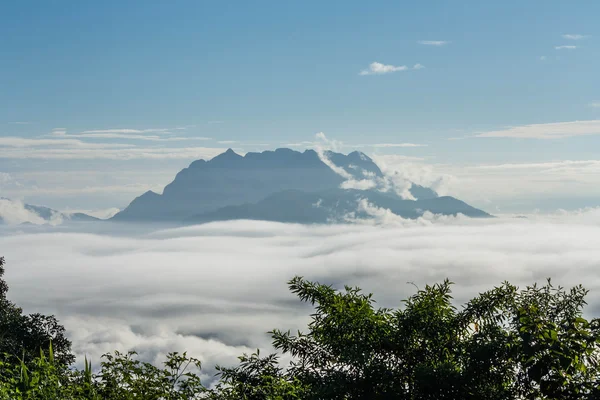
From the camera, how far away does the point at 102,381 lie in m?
7.21

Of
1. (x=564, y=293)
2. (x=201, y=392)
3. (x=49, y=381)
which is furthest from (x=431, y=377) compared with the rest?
(x=49, y=381)

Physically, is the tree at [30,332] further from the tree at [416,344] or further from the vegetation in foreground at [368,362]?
the tree at [416,344]

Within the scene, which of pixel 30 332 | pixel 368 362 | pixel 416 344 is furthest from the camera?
pixel 30 332

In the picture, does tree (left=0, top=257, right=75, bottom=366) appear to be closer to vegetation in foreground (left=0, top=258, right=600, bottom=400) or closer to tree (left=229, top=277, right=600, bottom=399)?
vegetation in foreground (left=0, top=258, right=600, bottom=400)

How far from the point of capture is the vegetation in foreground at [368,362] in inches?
270

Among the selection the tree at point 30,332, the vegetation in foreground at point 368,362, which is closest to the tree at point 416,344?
the vegetation in foreground at point 368,362

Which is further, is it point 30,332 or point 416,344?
point 30,332

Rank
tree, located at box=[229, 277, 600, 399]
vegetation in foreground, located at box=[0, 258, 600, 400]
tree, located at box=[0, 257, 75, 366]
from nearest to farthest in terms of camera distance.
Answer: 1. vegetation in foreground, located at box=[0, 258, 600, 400]
2. tree, located at box=[229, 277, 600, 399]
3. tree, located at box=[0, 257, 75, 366]

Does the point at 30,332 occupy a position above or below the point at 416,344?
below

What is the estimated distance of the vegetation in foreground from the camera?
685 centimetres

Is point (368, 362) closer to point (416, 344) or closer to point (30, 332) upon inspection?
point (416, 344)

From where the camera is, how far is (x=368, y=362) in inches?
312

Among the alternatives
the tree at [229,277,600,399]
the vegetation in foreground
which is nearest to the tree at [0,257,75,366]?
the vegetation in foreground

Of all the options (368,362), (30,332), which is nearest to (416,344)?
(368,362)
